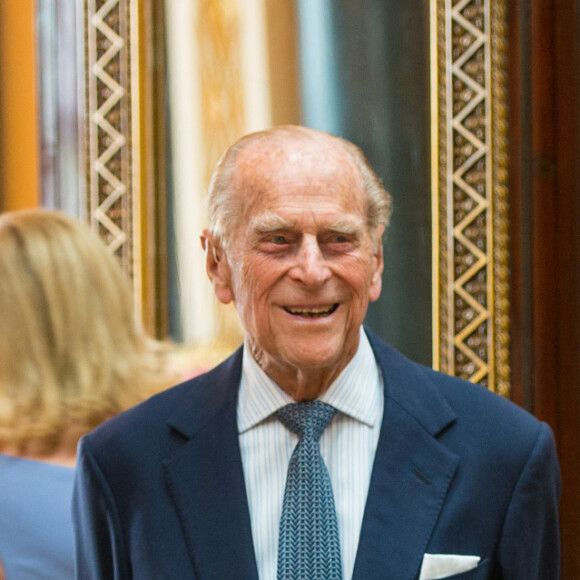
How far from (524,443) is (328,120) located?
960 mm

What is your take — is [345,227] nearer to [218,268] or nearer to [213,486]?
[218,268]

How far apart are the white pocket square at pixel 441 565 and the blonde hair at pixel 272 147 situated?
0.49 meters

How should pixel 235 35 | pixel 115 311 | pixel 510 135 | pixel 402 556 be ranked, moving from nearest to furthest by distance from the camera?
pixel 402 556 < pixel 115 311 < pixel 510 135 < pixel 235 35

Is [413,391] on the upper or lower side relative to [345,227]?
lower

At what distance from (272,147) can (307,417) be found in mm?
409

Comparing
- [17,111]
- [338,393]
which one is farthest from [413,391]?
[17,111]

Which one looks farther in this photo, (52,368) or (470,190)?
(470,190)

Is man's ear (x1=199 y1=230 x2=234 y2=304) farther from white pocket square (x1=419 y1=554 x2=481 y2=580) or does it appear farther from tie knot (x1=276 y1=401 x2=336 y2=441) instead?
white pocket square (x1=419 y1=554 x2=481 y2=580)

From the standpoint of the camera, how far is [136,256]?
225 cm

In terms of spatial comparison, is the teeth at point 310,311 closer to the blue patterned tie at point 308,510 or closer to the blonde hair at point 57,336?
the blue patterned tie at point 308,510

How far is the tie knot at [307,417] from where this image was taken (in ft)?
4.53

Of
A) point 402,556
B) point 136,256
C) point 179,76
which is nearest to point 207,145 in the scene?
point 179,76

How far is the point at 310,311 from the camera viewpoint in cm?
130

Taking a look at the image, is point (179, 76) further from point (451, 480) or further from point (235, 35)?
point (451, 480)
